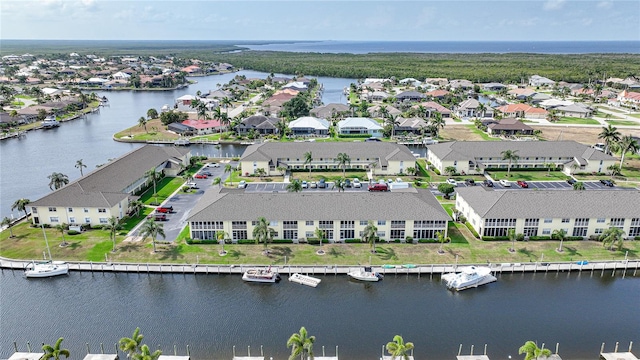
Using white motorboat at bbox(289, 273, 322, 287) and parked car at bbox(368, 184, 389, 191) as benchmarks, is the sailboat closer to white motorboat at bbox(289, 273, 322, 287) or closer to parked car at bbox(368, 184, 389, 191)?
white motorboat at bbox(289, 273, 322, 287)

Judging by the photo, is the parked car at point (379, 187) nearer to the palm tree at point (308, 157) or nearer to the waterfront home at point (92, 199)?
the palm tree at point (308, 157)

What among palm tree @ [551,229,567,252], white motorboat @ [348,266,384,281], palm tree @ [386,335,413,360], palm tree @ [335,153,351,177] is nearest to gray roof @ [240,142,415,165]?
palm tree @ [335,153,351,177]

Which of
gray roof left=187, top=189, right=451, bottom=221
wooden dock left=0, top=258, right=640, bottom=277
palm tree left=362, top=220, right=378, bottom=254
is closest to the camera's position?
wooden dock left=0, top=258, right=640, bottom=277

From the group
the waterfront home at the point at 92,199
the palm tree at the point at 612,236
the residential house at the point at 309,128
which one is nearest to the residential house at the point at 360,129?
the residential house at the point at 309,128

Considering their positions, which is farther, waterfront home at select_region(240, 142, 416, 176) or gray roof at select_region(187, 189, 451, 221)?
waterfront home at select_region(240, 142, 416, 176)

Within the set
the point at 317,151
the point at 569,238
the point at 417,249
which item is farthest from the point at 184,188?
the point at 569,238

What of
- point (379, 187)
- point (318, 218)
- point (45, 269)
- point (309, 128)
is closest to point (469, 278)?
point (318, 218)
